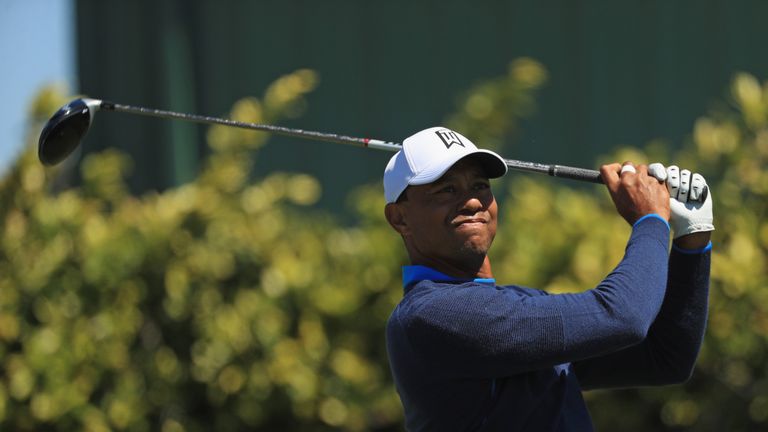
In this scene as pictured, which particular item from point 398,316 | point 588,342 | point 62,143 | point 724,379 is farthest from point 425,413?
point 724,379

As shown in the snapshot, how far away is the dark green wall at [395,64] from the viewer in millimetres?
7078

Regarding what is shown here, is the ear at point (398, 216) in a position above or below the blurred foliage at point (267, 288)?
above

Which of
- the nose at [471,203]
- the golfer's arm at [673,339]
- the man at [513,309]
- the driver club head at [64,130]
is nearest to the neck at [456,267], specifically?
the man at [513,309]


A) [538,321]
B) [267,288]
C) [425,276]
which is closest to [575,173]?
[425,276]

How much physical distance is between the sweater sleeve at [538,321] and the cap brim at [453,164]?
30cm

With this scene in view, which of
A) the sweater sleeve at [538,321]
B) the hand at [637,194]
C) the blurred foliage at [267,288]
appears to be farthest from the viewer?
the blurred foliage at [267,288]

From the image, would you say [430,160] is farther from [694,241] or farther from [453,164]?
[694,241]

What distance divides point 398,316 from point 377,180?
14.0ft

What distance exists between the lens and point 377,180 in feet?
23.5

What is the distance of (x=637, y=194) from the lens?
2.90 metres

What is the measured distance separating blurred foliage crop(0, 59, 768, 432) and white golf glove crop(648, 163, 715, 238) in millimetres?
2006

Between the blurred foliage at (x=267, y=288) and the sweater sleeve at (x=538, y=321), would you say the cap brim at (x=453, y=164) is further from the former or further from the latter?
the blurred foliage at (x=267, y=288)

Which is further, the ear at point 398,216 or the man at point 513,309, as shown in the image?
the ear at point 398,216

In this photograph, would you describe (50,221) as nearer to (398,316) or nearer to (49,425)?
(49,425)
